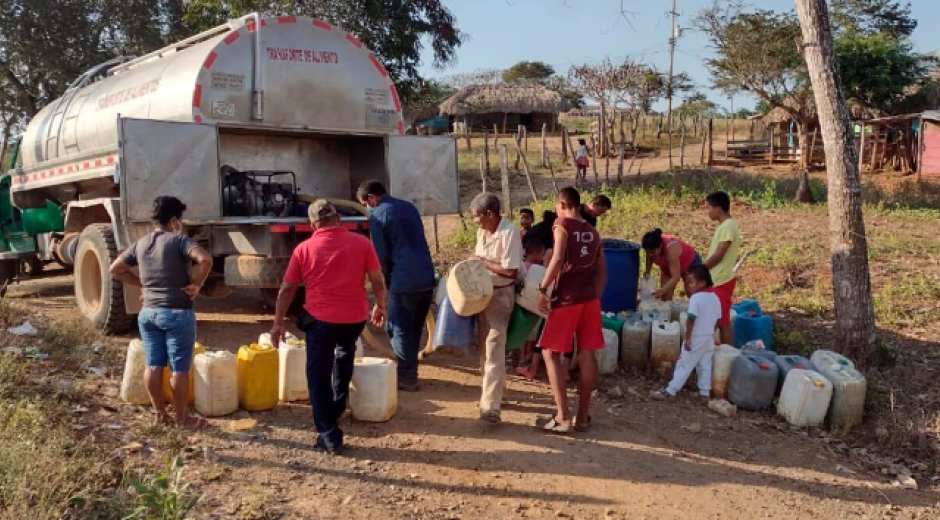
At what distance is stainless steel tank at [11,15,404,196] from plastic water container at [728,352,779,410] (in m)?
4.31

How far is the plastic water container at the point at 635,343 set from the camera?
6348 mm

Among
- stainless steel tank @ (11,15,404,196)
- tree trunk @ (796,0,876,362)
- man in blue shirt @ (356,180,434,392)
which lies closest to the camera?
man in blue shirt @ (356,180,434,392)

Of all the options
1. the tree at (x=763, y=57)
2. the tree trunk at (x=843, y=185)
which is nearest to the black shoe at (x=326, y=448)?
the tree trunk at (x=843, y=185)

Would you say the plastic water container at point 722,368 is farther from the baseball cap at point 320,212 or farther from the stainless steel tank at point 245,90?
the stainless steel tank at point 245,90

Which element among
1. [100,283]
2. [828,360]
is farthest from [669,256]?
[100,283]

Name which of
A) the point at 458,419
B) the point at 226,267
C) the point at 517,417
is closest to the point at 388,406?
the point at 458,419

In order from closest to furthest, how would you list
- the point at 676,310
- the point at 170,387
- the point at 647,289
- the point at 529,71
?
the point at 170,387 < the point at 676,310 < the point at 647,289 < the point at 529,71

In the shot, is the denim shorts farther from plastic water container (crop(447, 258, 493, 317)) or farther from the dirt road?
plastic water container (crop(447, 258, 493, 317))

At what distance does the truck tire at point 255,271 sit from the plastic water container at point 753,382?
3825 mm

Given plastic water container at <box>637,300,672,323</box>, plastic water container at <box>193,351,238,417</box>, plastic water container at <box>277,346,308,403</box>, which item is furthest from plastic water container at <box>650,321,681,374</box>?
plastic water container at <box>193,351,238,417</box>

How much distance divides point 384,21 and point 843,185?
13418 millimetres

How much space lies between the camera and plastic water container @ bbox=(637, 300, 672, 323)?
21.6 ft

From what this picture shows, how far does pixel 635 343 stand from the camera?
6359 mm

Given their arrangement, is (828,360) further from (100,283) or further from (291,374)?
(100,283)
